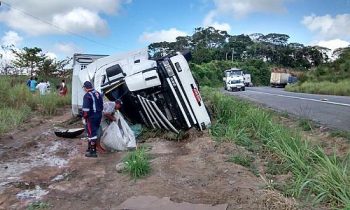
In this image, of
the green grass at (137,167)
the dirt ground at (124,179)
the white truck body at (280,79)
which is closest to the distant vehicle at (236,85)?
the white truck body at (280,79)

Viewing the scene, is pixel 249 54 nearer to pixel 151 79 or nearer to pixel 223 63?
pixel 223 63

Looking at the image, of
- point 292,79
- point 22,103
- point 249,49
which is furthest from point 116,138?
point 249,49

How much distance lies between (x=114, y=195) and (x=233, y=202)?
5.34 feet

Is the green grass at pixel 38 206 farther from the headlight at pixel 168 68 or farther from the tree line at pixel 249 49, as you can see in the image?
the tree line at pixel 249 49

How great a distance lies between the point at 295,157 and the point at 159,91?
460 cm

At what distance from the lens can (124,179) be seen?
6.56 meters

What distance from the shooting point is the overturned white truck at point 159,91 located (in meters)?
10.0

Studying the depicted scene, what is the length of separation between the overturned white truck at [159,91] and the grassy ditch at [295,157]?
2.46 feet

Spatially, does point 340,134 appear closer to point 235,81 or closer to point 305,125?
point 305,125

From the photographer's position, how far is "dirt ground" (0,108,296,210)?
5.54 m

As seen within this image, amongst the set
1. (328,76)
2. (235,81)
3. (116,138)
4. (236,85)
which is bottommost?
(116,138)

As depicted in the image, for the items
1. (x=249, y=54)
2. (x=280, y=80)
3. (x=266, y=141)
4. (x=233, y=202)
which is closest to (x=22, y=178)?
(x=233, y=202)

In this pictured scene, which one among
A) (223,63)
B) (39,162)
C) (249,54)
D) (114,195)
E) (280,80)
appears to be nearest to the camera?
(114,195)

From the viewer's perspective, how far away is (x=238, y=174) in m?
6.32
